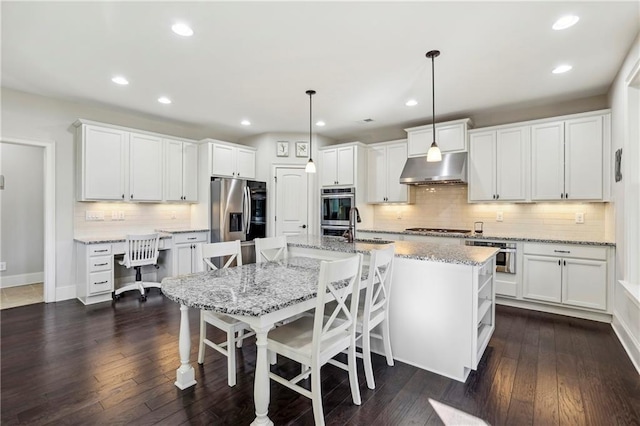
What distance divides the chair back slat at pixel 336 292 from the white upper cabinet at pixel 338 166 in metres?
3.49

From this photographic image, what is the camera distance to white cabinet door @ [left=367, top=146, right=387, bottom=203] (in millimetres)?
5296

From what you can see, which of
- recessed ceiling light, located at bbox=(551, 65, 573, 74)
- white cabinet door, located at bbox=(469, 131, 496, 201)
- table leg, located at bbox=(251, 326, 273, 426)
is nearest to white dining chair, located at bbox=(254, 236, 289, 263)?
table leg, located at bbox=(251, 326, 273, 426)

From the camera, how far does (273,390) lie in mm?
2123

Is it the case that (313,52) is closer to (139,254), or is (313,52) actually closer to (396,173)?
(396,173)

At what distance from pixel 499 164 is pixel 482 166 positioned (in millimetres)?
208

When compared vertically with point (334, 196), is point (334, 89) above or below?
above

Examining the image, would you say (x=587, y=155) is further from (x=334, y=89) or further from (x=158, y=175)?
(x=158, y=175)

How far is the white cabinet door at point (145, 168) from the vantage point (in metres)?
4.48

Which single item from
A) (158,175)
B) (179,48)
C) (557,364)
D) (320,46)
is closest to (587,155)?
(557,364)

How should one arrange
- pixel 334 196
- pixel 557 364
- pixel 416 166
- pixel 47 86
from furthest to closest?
pixel 334 196
pixel 416 166
pixel 47 86
pixel 557 364

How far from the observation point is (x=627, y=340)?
8.96 feet

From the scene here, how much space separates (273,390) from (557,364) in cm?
225

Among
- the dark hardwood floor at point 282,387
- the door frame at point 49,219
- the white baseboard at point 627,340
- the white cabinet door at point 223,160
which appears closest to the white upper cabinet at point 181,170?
the white cabinet door at point 223,160

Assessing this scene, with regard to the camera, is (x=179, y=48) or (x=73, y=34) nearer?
(x=73, y=34)
